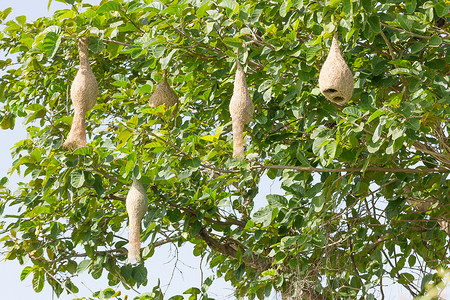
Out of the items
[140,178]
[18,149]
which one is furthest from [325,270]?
[18,149]

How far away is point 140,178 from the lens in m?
3.88

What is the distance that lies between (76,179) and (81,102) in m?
0.82

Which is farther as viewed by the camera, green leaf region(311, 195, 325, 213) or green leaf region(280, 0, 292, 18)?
green leaf region(311, 195, 325, 213)

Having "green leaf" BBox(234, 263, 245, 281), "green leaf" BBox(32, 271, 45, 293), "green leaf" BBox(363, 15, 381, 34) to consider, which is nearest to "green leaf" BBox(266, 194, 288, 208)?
"green leaf" BBox(234, 263, 245, 281)

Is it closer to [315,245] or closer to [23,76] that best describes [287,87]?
[315,245]

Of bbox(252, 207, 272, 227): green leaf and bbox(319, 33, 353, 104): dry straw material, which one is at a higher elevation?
bbox(319, 33, 353, 104): dry straw material

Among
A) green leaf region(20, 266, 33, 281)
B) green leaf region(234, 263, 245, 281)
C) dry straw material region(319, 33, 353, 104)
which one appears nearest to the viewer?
dry straw material region(319, 33, 353, 104)

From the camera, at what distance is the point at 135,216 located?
3631 mm

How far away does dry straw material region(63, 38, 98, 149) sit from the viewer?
355cm

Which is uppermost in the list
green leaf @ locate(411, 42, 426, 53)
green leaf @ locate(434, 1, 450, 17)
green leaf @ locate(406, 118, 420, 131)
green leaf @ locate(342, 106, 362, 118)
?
green leaf @ locate(434, 1, 450, 17)

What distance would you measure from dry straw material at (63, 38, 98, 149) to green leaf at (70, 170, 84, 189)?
2.17 feet

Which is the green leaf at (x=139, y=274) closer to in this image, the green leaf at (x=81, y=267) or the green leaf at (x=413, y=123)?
the green leaf at (x=81, y=267)

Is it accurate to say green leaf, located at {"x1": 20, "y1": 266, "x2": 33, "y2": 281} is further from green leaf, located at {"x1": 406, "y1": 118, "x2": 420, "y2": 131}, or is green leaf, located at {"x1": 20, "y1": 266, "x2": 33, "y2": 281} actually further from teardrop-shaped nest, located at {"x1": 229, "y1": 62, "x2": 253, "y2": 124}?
green leaf, located at {"x1": 406, "y1": 118, "x2": 420, "y2": 131}

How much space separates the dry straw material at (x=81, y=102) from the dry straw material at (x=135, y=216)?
1.41 feet
